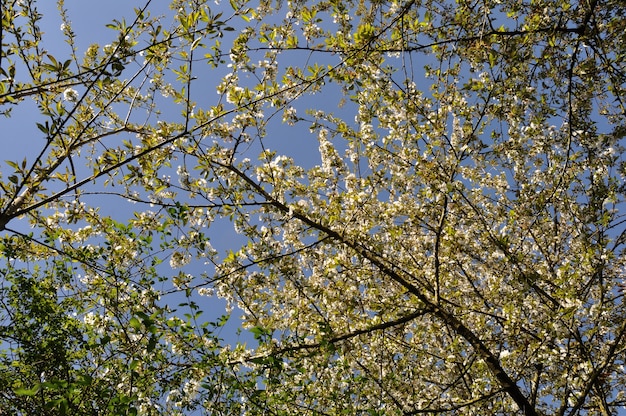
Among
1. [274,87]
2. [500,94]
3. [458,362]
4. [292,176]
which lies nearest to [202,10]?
[274,87]

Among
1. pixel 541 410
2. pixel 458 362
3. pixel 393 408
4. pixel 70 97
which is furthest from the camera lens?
pixel 541 410

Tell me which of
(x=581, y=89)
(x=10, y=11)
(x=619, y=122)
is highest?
(x=581, y=89)

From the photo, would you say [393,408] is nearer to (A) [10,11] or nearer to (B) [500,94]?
(B) [500,94]

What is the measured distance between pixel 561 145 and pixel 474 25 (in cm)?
146

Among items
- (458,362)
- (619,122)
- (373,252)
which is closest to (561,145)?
(619,122)

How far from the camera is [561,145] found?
452 cm

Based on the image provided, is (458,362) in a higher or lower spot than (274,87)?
lower

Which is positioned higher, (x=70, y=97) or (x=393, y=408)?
(x=70, y=97)

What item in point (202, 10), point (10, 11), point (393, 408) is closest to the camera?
point (10, 11)

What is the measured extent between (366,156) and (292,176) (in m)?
1.03

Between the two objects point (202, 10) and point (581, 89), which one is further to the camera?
point (581, 89)

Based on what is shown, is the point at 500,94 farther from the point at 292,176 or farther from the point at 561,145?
the point at 292,176

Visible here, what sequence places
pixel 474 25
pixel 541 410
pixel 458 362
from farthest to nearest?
pixel 541 410
pixel 458 362
pixel 474 25

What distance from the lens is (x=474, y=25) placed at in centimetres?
434
